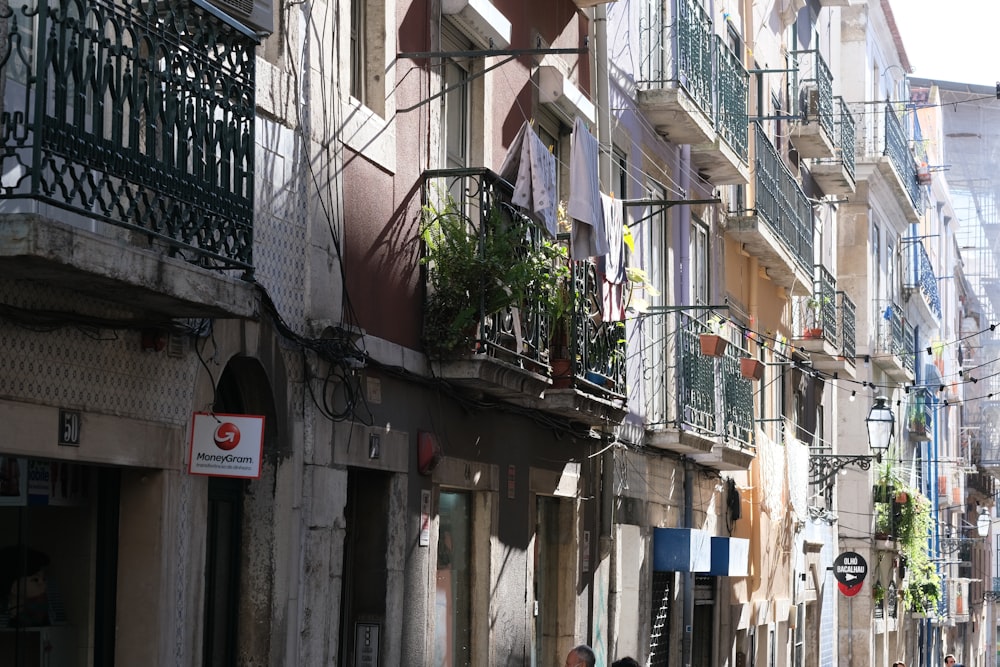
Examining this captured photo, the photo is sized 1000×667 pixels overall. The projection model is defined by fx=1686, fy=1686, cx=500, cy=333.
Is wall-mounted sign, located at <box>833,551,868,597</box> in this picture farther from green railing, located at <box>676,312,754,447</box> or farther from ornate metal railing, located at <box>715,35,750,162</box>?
ornate metal railing, located at <box>715,35,750,162</box>

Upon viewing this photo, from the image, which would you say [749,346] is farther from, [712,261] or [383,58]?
[383,58]

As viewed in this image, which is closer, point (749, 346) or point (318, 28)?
point (318, 28)

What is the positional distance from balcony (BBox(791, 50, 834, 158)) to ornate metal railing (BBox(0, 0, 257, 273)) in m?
18.8

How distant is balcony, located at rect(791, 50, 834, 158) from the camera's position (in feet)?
88.2

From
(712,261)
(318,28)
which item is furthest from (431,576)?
(712,261)

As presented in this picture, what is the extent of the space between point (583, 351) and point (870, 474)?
67.3 ft

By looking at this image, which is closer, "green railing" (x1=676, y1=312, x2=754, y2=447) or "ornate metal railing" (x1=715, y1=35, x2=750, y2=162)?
"green railing" (x1=676, y1=312, x2=754, y2=447)

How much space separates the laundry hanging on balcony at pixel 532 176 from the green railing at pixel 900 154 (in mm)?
23412

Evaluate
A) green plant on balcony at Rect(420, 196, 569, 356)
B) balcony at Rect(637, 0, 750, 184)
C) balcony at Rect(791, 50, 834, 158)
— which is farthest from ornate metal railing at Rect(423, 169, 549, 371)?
balcony at Rect(791, 50, 834, 158)

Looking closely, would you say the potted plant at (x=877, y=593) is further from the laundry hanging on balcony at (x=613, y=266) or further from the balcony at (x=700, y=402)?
the laundry hanging on balcony at (x=613, y=266)

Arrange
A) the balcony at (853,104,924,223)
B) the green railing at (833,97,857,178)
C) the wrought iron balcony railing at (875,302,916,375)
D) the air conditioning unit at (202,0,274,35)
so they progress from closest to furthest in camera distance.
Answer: the air conditioning unit at (202,0,274,35) < the green railing at (833,97,857,178) < the balcony at (853,104,924,223) < the wrought iron balcony railing at (875,302,916,375)

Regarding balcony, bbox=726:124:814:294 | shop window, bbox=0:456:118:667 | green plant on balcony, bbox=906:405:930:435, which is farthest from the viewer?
green plant on balcony, bbox=906:405:930:435

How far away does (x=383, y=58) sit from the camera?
451 inches

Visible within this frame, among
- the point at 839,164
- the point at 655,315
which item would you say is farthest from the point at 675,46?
the point at 839,164
